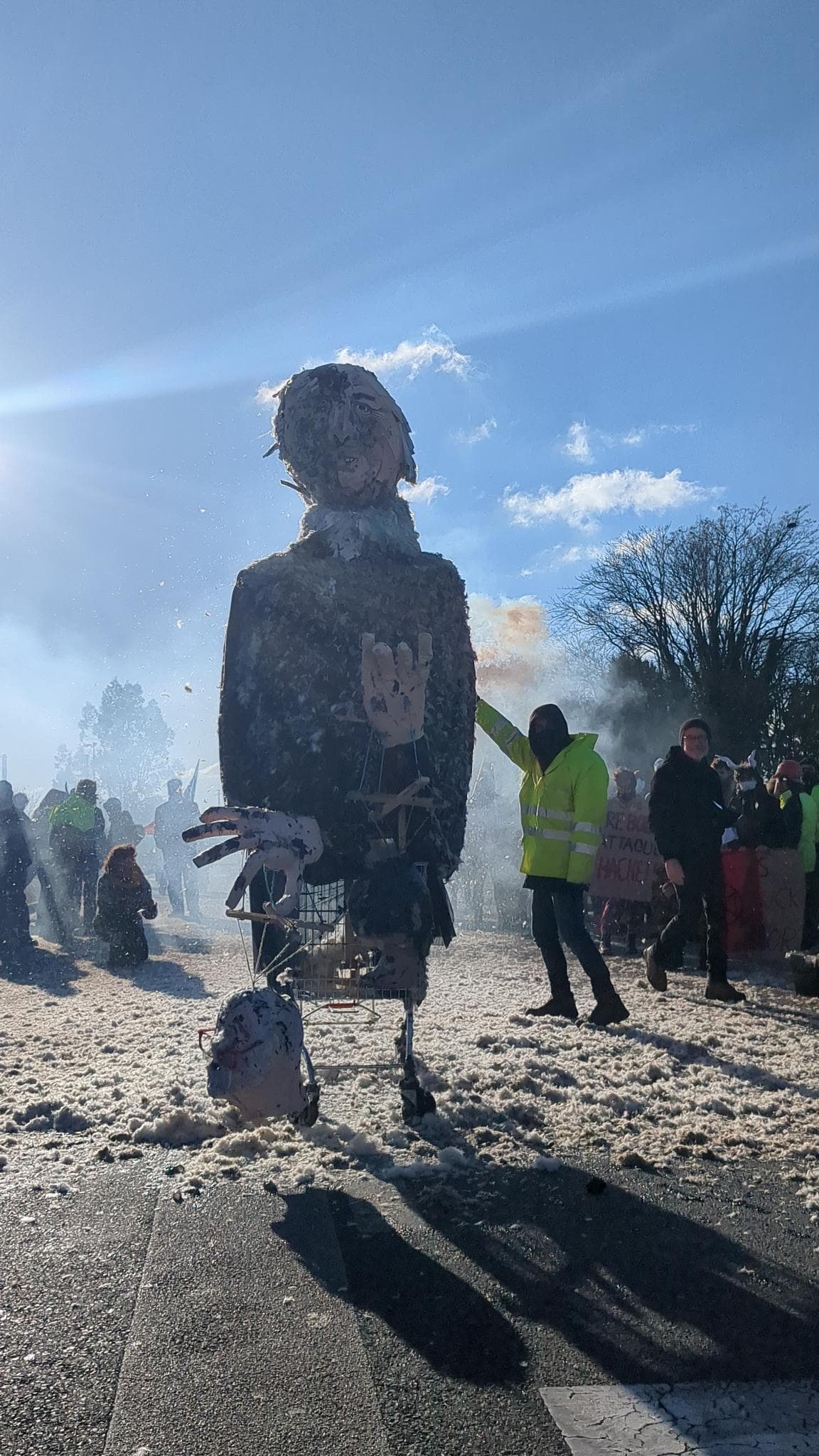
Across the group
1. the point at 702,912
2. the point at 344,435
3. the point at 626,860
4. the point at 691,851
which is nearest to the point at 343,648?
the point at 344,435

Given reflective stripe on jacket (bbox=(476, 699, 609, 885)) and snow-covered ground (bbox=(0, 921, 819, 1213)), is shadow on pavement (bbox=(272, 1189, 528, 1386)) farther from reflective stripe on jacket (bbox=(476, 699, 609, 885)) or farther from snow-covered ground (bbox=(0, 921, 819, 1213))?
reflective stripe on jacket (bbox=(476, 699, 609, 885))

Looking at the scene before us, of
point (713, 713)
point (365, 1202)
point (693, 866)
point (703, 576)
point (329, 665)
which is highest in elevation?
point (703, 576)

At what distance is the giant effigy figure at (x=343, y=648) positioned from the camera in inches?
170

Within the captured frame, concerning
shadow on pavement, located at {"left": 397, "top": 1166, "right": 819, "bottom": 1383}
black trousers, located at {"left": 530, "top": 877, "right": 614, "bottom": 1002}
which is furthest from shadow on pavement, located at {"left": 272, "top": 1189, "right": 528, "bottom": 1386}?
black trousers, located at {"left": 530, "top": 877, "right": 614, "bottom": 1002}

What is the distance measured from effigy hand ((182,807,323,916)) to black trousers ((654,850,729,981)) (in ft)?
12.1

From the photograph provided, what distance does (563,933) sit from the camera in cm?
599

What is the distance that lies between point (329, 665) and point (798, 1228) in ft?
8.52

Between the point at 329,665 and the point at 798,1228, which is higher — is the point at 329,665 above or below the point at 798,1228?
above

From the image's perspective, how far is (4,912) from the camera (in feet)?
37.9

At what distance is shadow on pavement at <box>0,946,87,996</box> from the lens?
9.06 m

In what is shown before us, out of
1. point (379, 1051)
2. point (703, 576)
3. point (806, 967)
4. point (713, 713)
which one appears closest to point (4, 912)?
point (379, 1051)

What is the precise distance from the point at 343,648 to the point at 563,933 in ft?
7.93

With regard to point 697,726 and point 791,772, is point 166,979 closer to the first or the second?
point 697,726

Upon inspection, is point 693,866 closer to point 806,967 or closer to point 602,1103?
point 806,967
